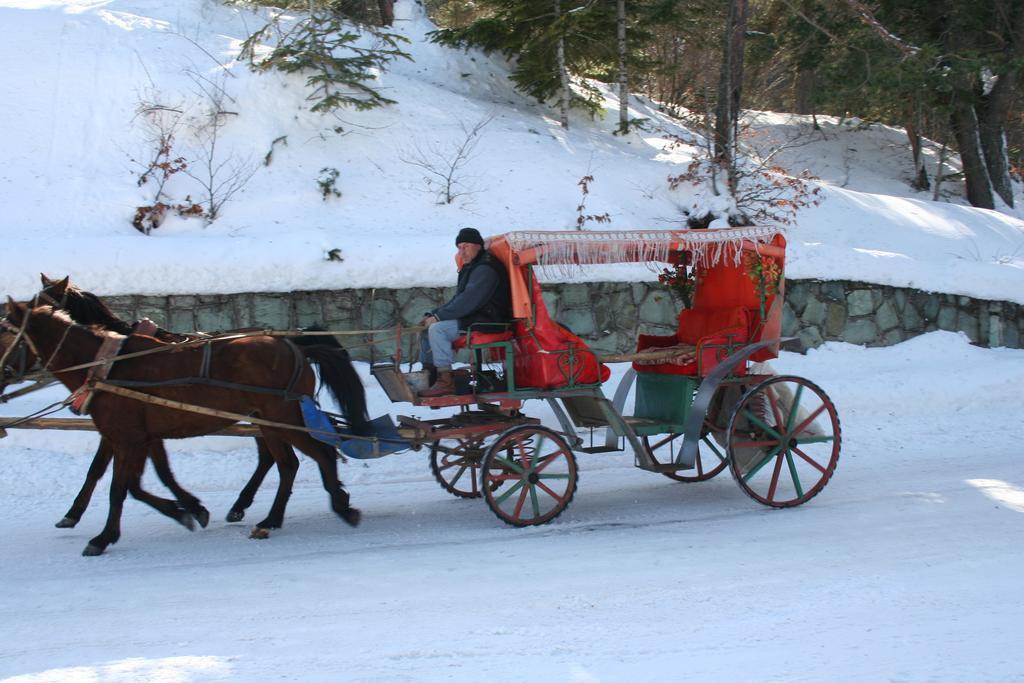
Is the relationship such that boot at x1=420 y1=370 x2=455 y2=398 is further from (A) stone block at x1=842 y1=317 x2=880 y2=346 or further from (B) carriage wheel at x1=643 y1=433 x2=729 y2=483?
(A) stone block at x1=842 y1=317 x2=880 y2=346

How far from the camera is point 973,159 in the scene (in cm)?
1620

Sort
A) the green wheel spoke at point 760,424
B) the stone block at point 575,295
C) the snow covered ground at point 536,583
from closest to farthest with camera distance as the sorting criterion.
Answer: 1. the snow covered ground at point 536,583
2. the green wheel spoke at point 760,424
3. the stone block at point 575,295

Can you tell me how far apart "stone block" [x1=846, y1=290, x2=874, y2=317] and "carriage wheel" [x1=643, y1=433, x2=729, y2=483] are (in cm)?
350

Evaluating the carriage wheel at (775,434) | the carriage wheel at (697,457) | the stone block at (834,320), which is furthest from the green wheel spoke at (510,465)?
the stone block at (834,320)

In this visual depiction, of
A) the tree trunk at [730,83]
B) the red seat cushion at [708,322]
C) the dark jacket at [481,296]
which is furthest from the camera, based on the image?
the tree trunk at [730,83]

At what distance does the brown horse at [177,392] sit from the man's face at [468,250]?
1399 millimetres

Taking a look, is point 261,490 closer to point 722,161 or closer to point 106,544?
point 106,544

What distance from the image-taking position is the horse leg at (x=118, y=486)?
19.4ft

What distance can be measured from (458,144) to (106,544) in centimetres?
892

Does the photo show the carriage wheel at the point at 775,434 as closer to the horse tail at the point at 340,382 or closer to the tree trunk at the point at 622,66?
the horse tail at the point at 340,382

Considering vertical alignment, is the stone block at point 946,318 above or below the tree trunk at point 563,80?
below

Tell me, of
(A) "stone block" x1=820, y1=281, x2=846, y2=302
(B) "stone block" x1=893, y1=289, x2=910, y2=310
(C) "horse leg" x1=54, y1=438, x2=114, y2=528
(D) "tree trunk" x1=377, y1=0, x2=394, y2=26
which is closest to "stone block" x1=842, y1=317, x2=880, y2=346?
(A) "stone block" x1=820, y1=281, x2=846, y2=302

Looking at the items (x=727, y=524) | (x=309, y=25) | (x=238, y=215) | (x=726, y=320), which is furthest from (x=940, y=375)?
(x=309, y=25)

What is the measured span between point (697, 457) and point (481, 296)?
235 cm
